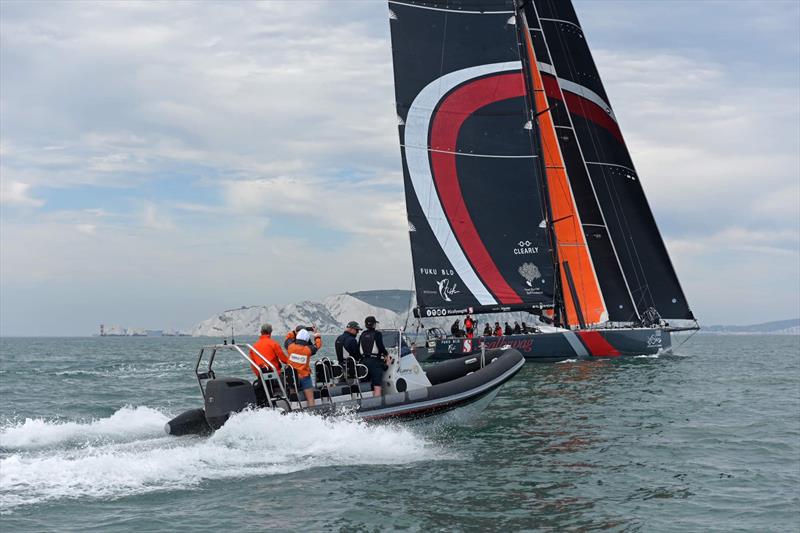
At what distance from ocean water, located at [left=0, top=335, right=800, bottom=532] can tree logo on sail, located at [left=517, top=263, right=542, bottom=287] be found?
1092 cm

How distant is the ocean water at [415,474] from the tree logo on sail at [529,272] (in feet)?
35.8

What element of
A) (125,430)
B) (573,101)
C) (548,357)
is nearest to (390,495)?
(125,430)

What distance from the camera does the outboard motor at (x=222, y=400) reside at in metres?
12.6

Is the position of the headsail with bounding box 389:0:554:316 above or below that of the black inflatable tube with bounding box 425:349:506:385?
above

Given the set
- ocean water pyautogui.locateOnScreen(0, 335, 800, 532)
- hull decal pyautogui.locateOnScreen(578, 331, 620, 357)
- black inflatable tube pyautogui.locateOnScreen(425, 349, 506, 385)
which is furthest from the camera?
hull decal pyautogui.locateOnScreen(578, 331, 620, 357)

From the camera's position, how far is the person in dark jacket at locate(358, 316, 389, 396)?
1388 centimetres

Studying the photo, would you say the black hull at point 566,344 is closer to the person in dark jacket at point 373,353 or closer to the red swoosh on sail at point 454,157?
the red swoosh on sail at point 454,157

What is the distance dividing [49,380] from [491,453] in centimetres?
2442

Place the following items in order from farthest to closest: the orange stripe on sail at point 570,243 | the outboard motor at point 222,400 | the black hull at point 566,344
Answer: the orange stripe on sail at point 570,243 → the black hull at point 566,344 → the outboard motor at point 222,400

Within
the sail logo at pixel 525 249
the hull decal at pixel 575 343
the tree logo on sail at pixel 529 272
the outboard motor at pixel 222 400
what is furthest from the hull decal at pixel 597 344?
the outboard motor at pixel 222 400

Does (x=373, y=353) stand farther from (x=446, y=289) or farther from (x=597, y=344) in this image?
(x=597, y=344)

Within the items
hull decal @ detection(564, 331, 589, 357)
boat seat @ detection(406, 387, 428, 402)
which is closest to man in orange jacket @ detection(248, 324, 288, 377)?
boat seat @ detection(406, 387, 428, 402)

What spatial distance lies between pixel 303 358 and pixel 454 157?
655 inches

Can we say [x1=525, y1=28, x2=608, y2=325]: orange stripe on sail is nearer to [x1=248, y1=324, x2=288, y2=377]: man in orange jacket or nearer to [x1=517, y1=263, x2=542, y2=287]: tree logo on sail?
[x1=517, y1=263, x2=542, y2=287]: tree logo on sail
